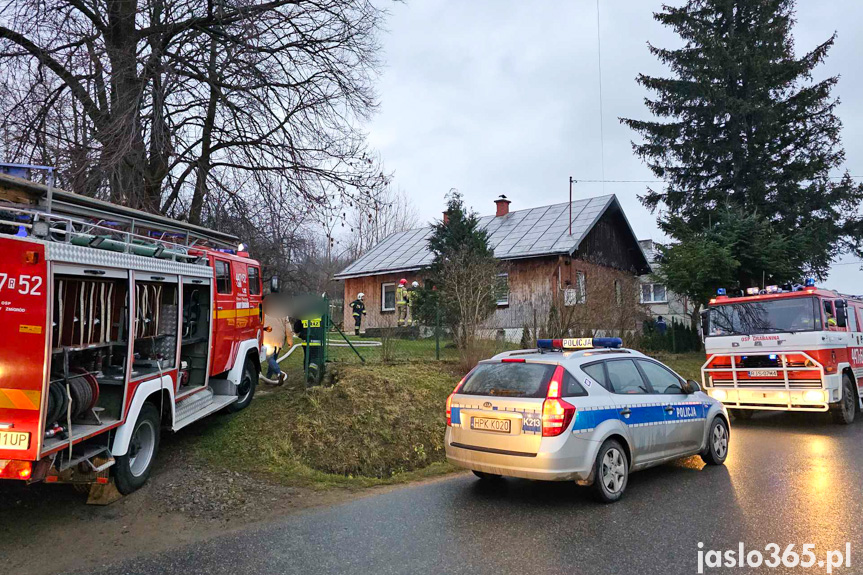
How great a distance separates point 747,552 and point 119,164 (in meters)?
10.4

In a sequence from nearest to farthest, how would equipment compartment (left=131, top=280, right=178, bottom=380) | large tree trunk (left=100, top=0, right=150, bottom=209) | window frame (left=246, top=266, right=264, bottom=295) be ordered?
equipment compartment (left=131, top=280, right=178, bottom=380) → large tree trunk (left=100, top=0, right=150, bottom=209) → window frame (left=246, top=266, right=264, bottom=295)

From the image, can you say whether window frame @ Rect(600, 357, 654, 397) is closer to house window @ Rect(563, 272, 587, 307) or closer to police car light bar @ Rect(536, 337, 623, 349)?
police car light bar @ Rect(536, 337, 623, 349)

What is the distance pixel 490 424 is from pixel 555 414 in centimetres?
71

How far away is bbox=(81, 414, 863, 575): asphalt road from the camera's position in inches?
Answer: 177

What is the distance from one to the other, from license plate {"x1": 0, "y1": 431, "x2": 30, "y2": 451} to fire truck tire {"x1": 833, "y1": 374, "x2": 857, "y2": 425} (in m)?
12.0

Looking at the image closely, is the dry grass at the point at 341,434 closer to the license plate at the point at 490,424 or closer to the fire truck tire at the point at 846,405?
the license plate at the point at 490,424

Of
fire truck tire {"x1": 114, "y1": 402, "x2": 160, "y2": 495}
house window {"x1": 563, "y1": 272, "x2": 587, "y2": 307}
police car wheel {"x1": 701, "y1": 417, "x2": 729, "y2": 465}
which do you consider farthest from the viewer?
house window {"x1": 563, "y1": 272, "x2": 587, "y2": 307}

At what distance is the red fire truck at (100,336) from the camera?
4.80 metres

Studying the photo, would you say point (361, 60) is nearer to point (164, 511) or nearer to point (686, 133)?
point (164, 511)

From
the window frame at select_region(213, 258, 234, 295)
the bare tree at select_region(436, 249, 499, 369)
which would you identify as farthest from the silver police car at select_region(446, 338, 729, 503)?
the bare tree at select_region(436, 249, 499, 369)

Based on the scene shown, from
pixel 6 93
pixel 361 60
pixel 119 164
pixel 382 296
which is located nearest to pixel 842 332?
pixel 361 60

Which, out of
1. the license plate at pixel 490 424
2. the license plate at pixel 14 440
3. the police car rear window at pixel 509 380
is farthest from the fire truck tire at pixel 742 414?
the license plate at pixel 14 440

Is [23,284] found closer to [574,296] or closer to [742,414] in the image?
[742,414]

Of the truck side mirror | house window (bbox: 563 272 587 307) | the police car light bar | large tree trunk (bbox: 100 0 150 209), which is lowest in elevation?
the police car light bar
